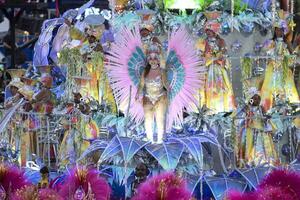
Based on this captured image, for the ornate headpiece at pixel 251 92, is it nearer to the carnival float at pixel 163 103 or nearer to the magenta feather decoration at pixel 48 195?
the carnival float at pixel 163 103

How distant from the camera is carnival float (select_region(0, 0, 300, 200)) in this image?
11.4 meters

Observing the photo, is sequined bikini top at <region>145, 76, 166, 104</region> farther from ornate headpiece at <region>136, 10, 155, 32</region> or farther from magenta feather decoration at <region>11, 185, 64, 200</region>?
magenta feather decoration at <region>11, 185, 64, 200</region>

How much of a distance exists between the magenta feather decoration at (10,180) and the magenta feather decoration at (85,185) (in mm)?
536

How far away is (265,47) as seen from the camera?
13.3 meters

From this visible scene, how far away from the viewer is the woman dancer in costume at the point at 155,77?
11.8m

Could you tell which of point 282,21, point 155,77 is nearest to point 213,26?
point 282,21

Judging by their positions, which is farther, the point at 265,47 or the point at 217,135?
the point at 265,47

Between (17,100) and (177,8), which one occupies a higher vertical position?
(177,8)

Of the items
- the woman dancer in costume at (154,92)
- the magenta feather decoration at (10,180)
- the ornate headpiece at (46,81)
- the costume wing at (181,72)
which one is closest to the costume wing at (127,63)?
the woman dancer in costume at (154,92)

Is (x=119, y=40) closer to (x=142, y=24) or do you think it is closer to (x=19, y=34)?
(x=142, y=24)

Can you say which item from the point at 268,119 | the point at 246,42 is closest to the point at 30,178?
the point at 268,119

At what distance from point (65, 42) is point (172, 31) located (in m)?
3.40

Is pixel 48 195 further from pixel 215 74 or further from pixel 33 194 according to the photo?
pixel 215 74

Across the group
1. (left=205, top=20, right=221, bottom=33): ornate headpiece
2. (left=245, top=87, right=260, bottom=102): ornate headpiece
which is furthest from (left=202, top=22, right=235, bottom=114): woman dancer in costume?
(left=245, top=87, right=260, bottom=102): ornate headpiece
